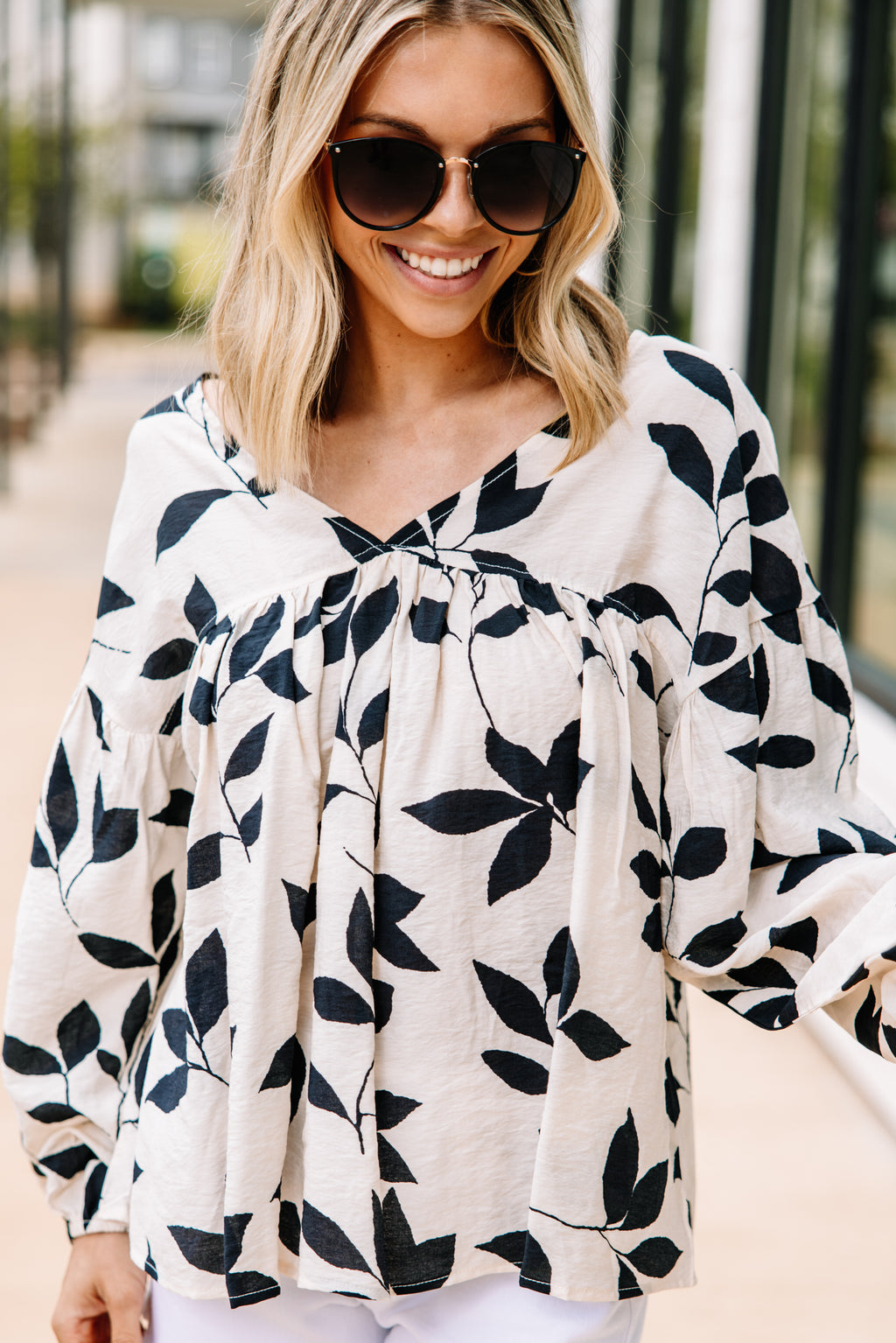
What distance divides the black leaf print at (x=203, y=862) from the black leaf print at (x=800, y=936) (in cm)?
46

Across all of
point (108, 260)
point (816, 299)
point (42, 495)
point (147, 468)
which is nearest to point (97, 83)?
point (108, 260)

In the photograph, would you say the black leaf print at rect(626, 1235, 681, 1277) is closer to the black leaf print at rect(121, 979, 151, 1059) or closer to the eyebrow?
the black leaf print at rect(121, 979, 151, 1059)

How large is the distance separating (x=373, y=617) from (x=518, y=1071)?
0.39 m

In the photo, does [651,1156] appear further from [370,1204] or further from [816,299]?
[816,299]

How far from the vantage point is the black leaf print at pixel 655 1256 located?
113cm

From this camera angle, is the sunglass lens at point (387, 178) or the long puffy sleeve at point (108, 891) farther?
the long puffy sleeve at point (108, 891)

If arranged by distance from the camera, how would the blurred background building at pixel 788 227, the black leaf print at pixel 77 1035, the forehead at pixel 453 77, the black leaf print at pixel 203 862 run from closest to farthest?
1. the forehead at pixel 453 77
2. the black leaf print at pixel 203 862
3. the black leaf print at pixel 77 1035
4. the blurred background building at pixel 788 227

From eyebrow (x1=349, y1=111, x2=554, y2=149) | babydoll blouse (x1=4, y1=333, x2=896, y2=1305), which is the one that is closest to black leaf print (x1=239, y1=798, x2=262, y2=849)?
babydoll blouse (x1=4, y1=333, x2=896, y2=1305)

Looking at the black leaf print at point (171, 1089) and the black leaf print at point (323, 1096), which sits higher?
the black leaf print at point (323, 1096)

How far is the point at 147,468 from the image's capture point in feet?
3.98

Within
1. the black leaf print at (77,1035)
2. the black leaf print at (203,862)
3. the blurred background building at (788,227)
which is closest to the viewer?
the black leaf print at (203,862)

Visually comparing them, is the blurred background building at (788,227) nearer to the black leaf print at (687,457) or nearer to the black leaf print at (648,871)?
the black leaf print at (687,457)

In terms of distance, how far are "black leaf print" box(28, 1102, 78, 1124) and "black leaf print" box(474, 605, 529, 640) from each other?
60cm

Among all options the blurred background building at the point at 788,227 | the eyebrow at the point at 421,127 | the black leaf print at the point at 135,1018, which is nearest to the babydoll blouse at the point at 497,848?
the black leaf print at the point at 135,1018
